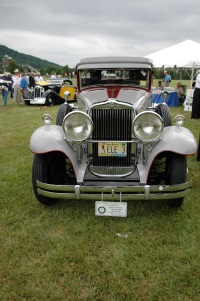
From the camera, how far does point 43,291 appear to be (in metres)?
2.00

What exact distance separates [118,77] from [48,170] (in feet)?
5.75

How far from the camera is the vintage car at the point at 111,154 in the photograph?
8.89 ft

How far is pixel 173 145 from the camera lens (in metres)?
2.82

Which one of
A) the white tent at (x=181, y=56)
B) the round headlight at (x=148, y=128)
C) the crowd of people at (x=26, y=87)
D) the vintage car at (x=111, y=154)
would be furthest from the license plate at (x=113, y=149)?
the white tent at (x=181, y=56)

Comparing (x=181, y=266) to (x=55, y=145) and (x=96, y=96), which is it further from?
(x=96, y=96)

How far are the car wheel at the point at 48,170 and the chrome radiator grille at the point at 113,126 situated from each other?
0.47 meters

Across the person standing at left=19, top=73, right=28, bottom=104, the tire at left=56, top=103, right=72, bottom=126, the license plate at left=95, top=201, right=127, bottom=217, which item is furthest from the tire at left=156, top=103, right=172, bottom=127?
the person standing at left=19, top=73, right=28, bottom=104

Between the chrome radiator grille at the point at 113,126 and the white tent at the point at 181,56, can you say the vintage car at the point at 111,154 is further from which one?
the white tent at the point at 181,56

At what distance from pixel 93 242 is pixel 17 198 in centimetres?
135

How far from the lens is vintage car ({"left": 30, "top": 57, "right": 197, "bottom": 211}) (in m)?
2.71

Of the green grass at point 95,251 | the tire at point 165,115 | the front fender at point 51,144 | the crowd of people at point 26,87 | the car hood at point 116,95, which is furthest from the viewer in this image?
the crowd of people at point 26,87

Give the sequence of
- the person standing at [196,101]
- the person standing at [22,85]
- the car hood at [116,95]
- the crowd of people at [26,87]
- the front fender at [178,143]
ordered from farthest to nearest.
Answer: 1. the person standing at [22,85]
2. the crowd of people at [26,87]
3. the person standing at [196,101]
4. the car hood at [116,95]
5. the front fender at [178,143]

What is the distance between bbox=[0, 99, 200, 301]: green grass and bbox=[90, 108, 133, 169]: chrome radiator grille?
2.23ft

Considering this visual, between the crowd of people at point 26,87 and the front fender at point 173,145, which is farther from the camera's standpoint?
the crowd of people at point 26,87
